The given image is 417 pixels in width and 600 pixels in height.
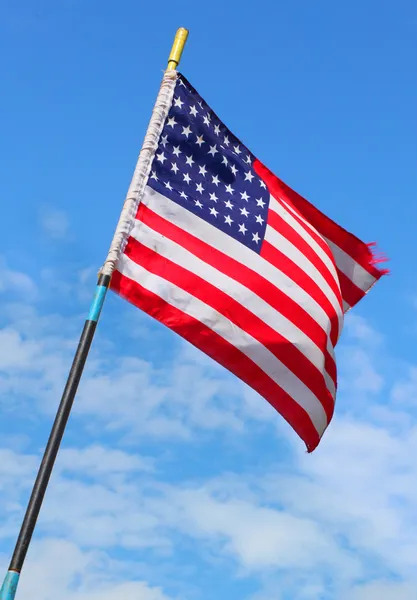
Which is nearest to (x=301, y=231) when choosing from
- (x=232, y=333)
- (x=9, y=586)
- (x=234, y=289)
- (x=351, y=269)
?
(x=351, y=269)

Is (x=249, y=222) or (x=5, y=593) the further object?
(x=249, y=222)

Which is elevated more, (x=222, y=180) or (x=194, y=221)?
(x=222, y=180)

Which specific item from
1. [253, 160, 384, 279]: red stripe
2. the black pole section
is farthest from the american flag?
the black pole section

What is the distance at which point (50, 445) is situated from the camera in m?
8.47

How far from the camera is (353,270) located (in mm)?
14734

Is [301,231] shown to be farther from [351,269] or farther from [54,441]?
[54,441]

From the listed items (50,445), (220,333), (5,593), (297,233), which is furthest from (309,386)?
(5,593)

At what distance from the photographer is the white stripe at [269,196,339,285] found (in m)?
13.4

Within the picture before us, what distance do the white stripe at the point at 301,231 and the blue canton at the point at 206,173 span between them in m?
0.29

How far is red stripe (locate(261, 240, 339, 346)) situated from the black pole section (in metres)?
3.62

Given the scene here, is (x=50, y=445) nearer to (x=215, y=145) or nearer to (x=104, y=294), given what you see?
(x=104, y=294)

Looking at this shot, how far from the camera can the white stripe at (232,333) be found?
11.1m

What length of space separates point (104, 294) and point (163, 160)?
2.98 meters

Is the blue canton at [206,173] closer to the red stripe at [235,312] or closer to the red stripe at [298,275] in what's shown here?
the red stripe at [298,275]
